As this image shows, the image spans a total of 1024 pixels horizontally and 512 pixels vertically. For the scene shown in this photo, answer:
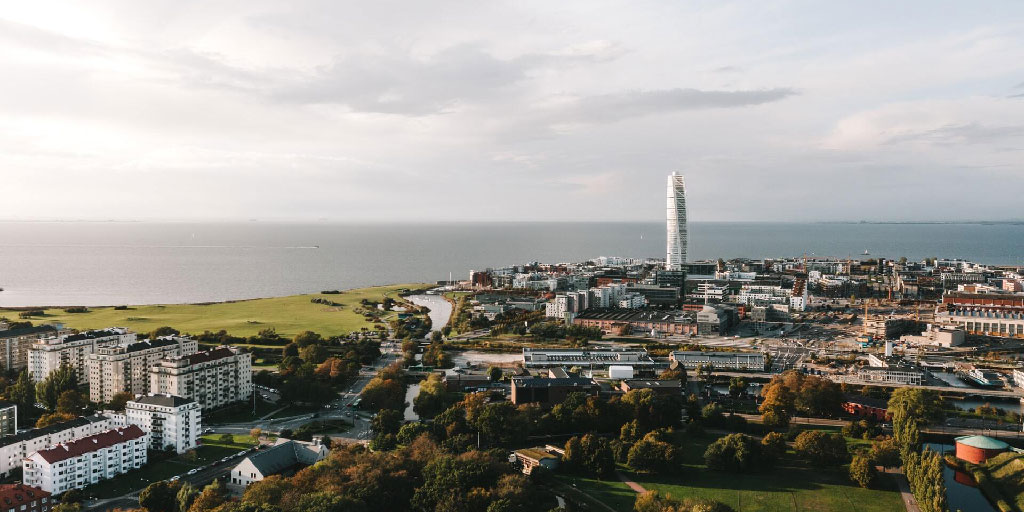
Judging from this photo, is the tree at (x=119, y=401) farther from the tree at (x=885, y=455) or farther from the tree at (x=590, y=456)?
the tree at (x=885, y=455)

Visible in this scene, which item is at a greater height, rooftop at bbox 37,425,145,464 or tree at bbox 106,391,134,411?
rooftop at bbox 37,425,145,464

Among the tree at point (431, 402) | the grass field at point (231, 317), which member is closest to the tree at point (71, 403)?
the tree at point (431, 402)

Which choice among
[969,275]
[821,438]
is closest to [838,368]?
[821,438]

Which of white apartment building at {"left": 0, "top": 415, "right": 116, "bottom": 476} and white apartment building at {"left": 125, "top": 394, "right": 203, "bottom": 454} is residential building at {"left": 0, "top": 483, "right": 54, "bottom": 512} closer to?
white apartment building at {"left": 0, "top": 415, "right": 116, "bottom": 476}

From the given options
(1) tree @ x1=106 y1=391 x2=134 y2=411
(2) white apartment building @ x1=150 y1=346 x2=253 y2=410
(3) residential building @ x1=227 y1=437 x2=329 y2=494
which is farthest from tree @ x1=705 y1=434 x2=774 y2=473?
(1) tree @ x1=106 y1=391 x2=134 y2=411

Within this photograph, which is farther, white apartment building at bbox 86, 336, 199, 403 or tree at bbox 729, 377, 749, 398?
tree at bbox 729, 377, 749, 398

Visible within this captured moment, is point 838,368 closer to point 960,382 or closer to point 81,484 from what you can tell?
point 960,382
